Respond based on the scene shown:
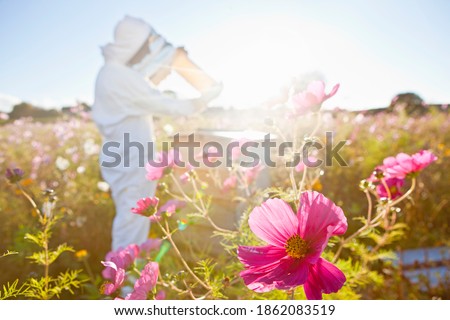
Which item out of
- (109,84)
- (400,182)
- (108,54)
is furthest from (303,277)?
(108,54)

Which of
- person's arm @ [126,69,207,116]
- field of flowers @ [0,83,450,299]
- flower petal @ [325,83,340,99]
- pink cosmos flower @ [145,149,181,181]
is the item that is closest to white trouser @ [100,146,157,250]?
field of flowers @ [0,83,450,299]

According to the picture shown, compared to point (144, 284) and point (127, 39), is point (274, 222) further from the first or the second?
point (127, 39)

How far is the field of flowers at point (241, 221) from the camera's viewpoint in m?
0.40

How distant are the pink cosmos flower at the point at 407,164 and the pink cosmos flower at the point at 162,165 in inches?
16.7

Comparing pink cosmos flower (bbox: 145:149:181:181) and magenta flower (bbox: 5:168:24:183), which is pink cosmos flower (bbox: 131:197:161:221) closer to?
pink cosmos flower (bbox: 145:149:181:181)

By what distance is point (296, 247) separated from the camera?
40 cm

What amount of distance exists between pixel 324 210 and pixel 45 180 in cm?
308

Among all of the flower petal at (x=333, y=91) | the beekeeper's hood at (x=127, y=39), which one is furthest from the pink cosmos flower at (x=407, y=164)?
the beekeeper's hood at (x=127, y=39)

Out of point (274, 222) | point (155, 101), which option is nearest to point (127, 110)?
point (155, 101)

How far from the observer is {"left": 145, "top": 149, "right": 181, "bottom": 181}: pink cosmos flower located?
826mm

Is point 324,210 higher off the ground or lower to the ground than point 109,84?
lower

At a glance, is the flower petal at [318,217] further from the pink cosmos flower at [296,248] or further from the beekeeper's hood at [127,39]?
the beekeeper's hood at [127,39]

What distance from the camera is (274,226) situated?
406 millimetres
